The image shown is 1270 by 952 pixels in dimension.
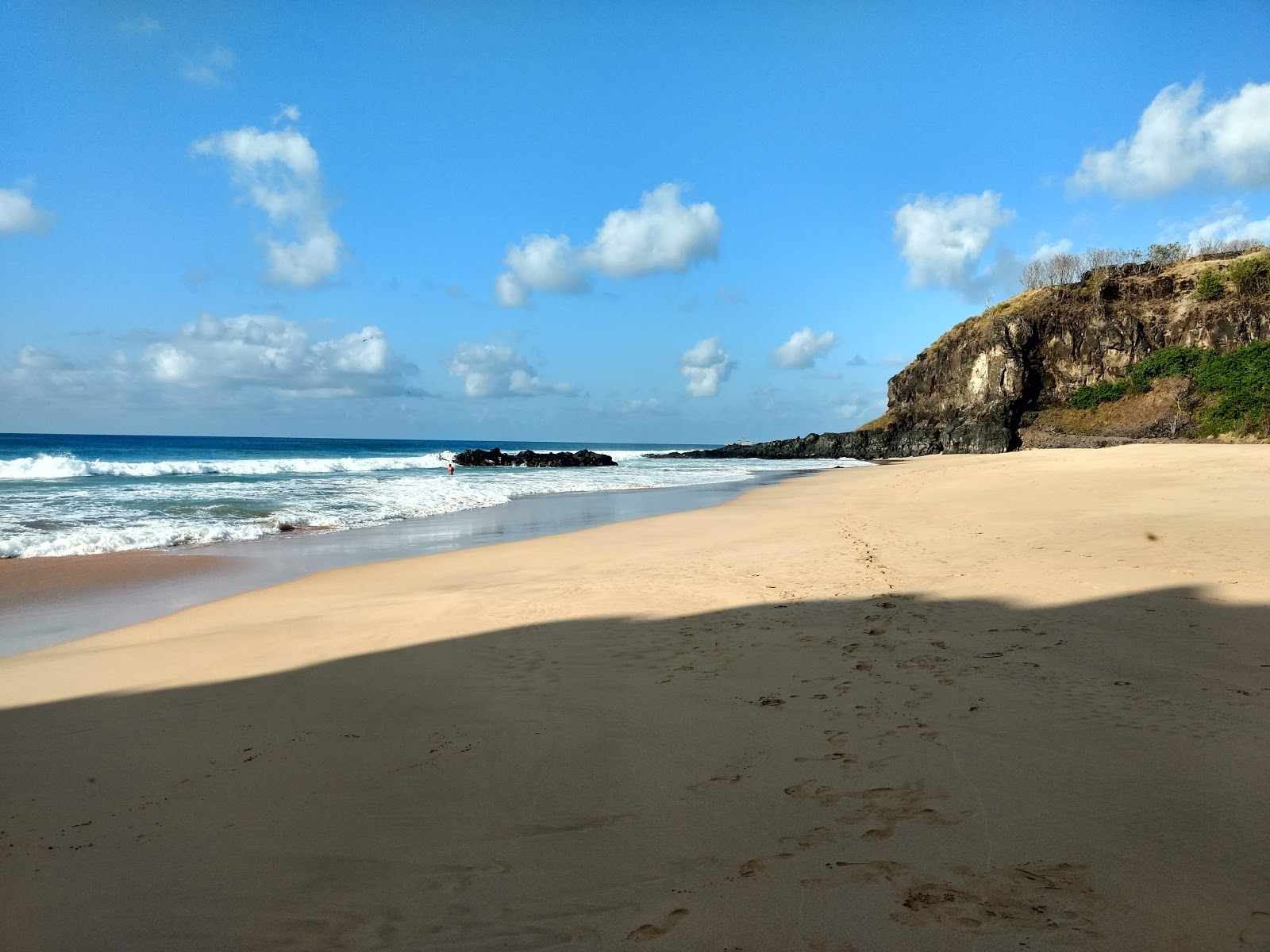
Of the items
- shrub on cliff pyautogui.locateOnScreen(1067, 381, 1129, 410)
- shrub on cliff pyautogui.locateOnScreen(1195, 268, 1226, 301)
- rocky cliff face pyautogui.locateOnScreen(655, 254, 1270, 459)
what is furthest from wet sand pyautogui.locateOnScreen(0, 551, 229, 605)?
shrub on cliff pyautogui.locateOnScreen(1195, 268, 1226, 301)

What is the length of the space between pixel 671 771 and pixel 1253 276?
58.1 m

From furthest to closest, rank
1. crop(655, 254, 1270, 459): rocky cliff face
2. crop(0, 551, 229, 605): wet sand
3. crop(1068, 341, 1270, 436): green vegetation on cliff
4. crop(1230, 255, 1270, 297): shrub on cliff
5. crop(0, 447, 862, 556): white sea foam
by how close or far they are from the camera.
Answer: crop(655, 254, 1270, 459): rocky cliff face → crop(1230, 255, 1270, 297): shrub on cliff → crop(1068, 341, 1270, 436): green vegetation on cliff → crop(0, 447, 862, 556): white sea foam → crop(0, 551, 229, 605): wet sand

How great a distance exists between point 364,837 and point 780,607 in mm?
4681

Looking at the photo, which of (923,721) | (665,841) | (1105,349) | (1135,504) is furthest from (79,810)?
(1105,349)

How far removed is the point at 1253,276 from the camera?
4369 cm

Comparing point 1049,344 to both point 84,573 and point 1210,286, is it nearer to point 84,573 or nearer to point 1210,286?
point 1210,286

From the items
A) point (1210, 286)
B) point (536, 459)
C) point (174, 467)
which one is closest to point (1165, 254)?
point (1210, 286)

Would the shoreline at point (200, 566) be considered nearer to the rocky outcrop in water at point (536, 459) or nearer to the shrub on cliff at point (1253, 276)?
the rocky outcrop in water at point (536, 459)

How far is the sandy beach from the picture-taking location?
2506 mm

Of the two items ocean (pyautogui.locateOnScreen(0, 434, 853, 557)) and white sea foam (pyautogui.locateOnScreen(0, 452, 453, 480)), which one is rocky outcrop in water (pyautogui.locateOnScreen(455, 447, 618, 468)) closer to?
white sea foam (pyautogui.locateOnScreen(0, 452, 453, 480))

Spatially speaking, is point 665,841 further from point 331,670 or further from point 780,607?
point 780,607

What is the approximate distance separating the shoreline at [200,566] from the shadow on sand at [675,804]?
3973mm

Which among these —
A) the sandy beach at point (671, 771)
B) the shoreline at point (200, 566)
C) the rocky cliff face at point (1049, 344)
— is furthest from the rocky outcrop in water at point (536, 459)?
the sandy beach at point (671, 771)

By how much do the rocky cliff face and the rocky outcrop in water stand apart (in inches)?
826
